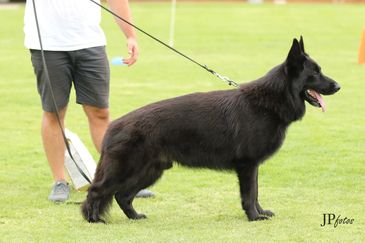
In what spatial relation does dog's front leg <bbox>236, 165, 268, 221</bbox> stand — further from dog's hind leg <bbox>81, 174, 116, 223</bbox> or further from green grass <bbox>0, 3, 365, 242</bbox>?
dog's hind leg <bbox>81, 174, 116, 223</bbox>

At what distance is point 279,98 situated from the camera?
5695 millimetres

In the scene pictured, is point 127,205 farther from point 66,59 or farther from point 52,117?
point 66,59

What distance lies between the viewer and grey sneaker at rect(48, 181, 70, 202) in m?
6.43

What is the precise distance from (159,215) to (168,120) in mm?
828

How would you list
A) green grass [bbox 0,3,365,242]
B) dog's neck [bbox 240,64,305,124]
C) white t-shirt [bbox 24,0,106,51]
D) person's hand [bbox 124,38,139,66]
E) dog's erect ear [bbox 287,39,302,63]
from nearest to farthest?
green grass [bbox 0,3,365,242] → dog's erect ear [bbox 287,39,302,63] → dog's neck [bbox 240,64,305,124] → white t-shirt [bbox 24,0,106,51] → person's hand [bbox 124,38,139,66]

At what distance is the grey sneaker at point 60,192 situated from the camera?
6.43 meters

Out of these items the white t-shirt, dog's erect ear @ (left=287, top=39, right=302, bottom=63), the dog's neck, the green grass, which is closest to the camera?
the green grass

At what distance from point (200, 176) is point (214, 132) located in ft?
5.56

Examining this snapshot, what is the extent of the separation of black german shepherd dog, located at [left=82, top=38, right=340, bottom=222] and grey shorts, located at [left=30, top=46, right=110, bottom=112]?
→ 0.87 meters

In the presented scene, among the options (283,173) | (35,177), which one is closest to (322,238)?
(283,173)

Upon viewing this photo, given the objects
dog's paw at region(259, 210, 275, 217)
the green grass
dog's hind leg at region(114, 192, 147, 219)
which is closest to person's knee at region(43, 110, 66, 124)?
the green grass

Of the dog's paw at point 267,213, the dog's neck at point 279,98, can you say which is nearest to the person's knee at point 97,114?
the dog's neck at point 279,98

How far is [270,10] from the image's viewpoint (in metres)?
36.6

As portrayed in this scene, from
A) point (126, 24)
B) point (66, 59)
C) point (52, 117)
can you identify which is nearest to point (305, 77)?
point (126, 24)
